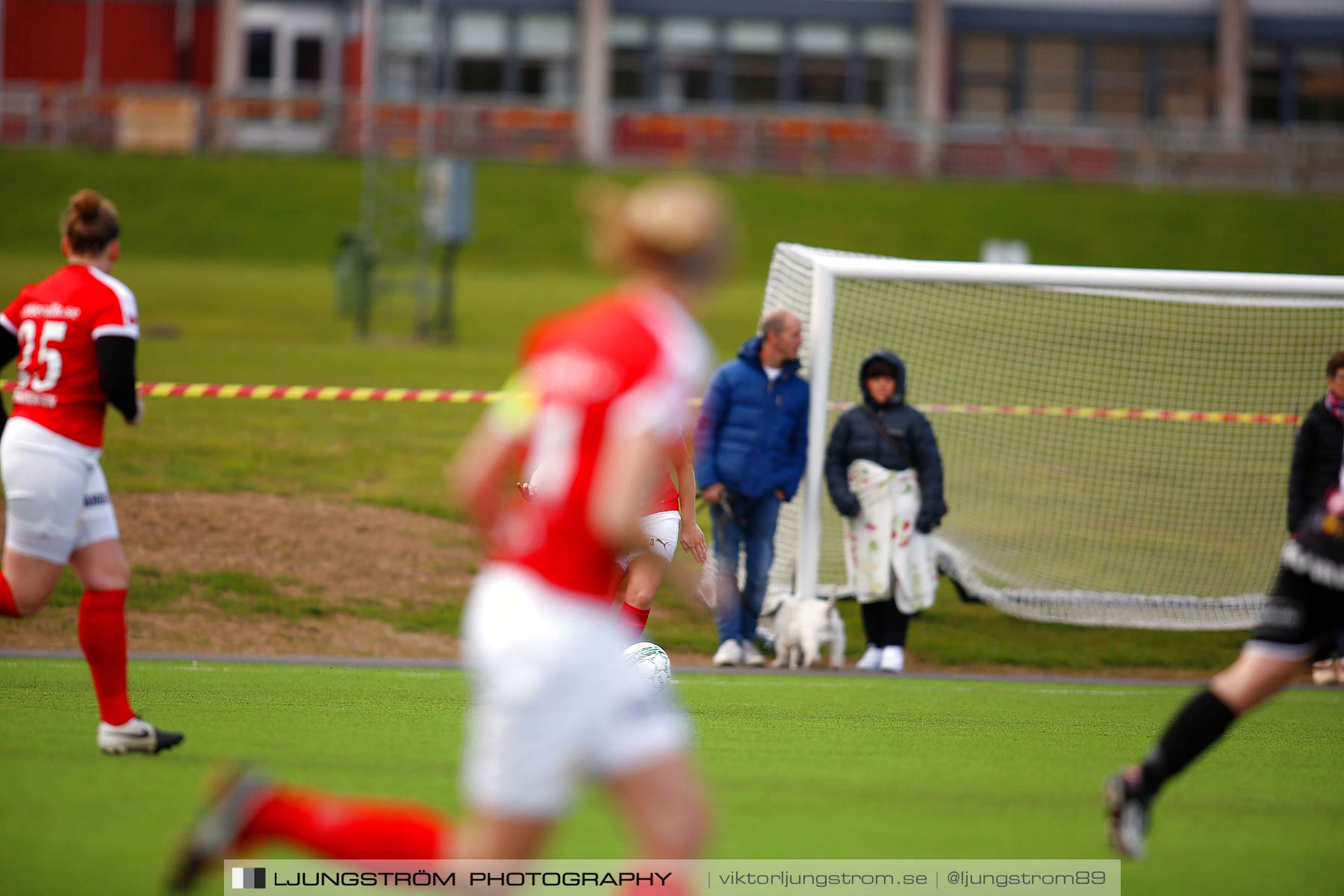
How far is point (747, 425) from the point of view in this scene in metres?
10.5

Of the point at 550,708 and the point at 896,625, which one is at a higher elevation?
the point at 550,708

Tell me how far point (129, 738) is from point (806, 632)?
519 cm

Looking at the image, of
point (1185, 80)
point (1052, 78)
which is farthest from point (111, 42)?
point (1185, 80)

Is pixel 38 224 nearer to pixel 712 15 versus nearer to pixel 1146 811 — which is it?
pixel 712 15

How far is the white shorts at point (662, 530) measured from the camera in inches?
305

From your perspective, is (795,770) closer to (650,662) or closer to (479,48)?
(650,662)

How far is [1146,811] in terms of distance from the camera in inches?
198

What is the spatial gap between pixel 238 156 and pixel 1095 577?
2938 cm

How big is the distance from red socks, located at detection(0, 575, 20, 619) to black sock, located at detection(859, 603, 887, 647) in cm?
605

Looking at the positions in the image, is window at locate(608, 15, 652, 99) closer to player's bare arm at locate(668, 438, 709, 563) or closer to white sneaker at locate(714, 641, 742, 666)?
white sneaker at locate(714, 641, 742, 666)

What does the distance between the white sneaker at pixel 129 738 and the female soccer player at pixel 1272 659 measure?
351 cm

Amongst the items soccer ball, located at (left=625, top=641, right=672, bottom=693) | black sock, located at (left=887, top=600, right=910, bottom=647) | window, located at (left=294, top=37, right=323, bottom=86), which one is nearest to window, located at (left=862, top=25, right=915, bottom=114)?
window, located at (left=294, top=37, right=323, bottom=86)

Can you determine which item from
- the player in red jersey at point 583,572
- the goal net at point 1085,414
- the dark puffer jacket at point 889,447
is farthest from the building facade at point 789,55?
the player in red jersey at point 583,572

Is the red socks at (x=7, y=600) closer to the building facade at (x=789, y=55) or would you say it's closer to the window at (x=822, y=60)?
the building facade at (x=789, y=55)
